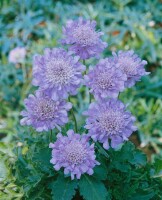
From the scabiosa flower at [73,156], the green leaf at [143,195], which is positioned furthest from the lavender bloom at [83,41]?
the green leaf at [143,195]

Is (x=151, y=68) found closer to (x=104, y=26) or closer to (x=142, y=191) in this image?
(x=104, y=26)

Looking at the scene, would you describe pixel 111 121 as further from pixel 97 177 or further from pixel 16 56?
pixel 16 56

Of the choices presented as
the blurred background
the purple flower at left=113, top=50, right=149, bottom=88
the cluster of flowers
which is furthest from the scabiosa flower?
the blurred background

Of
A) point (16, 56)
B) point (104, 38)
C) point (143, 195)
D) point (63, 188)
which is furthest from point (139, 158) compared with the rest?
point (104, 38)

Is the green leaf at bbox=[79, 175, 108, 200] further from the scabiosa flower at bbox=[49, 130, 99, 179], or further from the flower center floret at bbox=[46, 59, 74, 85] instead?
the flower center floret at bbox=[46, 59, 74, 85]

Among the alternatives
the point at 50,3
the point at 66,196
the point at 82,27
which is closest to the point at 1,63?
the point at 50,3

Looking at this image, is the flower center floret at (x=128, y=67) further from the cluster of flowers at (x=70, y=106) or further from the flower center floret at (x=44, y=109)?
the flower center floret at (x=44, y=109)
